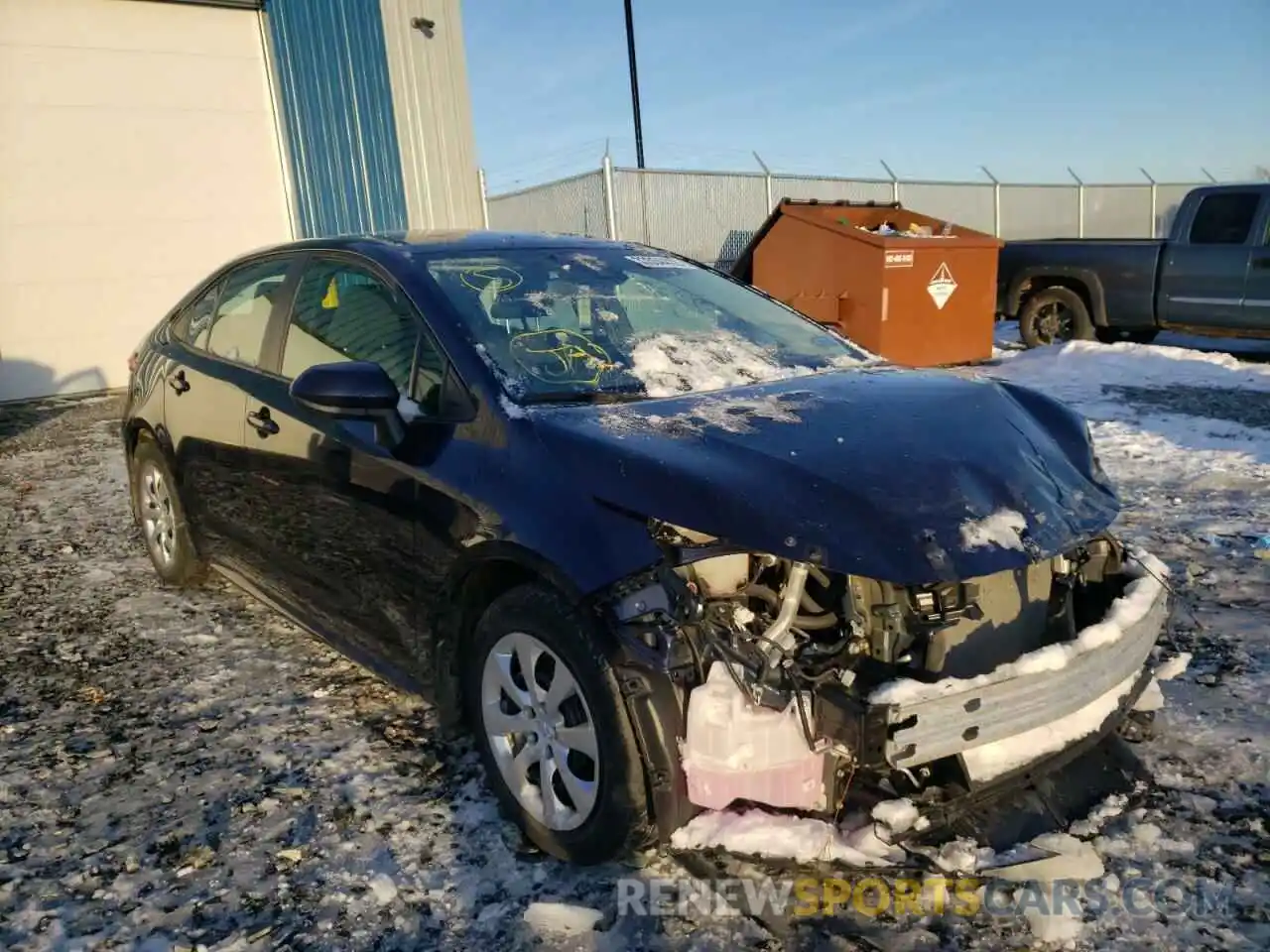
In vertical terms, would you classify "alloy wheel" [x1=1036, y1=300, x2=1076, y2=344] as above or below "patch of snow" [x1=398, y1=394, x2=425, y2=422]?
below

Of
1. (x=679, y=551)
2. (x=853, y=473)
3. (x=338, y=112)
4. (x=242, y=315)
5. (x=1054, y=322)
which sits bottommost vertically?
(x=1054, y=322)

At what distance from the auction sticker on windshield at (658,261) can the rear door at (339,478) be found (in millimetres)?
1021

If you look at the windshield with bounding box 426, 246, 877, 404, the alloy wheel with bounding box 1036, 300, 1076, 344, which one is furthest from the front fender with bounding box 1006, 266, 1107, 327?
the windshield with bounding box 426, 246, 877, 404

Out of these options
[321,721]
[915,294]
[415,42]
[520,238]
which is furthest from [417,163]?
[321,721]

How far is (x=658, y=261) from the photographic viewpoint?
12.1 feet

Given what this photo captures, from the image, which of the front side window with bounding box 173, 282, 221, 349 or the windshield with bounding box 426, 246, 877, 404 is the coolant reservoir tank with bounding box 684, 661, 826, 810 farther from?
the front side window with bounding box 173, 282, 221, 349

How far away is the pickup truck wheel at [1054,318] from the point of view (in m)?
10.9

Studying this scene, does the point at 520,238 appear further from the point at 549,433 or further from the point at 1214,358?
the point at 1214,358

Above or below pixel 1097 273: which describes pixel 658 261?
above

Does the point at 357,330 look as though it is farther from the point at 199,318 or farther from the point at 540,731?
the point at 199,318

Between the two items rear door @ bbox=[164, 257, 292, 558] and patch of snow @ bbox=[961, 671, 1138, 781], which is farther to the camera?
rear door @ bbox=[164, 257, 292, 558]

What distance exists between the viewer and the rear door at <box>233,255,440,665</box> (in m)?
2.75

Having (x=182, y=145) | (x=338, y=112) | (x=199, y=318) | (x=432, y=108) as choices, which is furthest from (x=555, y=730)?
(x=182, y=145)

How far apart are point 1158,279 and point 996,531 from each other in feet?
32.4
